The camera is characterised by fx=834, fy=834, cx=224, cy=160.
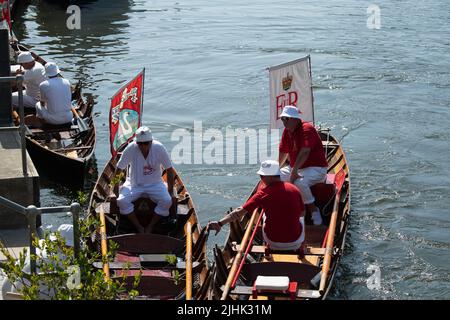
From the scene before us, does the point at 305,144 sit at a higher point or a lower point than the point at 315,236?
higher

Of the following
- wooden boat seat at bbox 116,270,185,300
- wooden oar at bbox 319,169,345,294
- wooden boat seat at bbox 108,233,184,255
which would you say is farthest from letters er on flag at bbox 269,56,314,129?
wooden boat seat at bbox 116,270,185,300

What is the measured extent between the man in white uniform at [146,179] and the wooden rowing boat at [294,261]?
1198 millimetres

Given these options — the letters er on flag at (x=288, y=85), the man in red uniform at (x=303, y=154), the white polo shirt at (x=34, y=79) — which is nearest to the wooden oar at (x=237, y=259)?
the man in red uniform at (x=303, y=154)

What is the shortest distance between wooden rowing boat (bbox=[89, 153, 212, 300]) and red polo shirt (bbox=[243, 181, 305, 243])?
33.9 inches

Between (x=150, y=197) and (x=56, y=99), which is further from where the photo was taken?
(x=56, y=99)

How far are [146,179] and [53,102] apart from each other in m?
5.55

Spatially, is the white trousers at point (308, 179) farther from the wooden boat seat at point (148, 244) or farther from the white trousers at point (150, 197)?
the wooden boat seat at point (148, 244)

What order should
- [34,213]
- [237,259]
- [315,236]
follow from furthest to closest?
[315,236], [237,259], [34,213]

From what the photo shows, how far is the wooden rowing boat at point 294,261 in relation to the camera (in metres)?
10.0

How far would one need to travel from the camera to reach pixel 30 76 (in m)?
18.3

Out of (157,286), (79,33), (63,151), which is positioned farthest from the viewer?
(79,33)

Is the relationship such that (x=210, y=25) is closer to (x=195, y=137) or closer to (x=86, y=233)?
(x=195, y=137)

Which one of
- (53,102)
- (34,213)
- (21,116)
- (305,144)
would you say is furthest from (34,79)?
(34,213)

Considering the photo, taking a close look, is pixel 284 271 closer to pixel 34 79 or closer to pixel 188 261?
pixel 188 261
